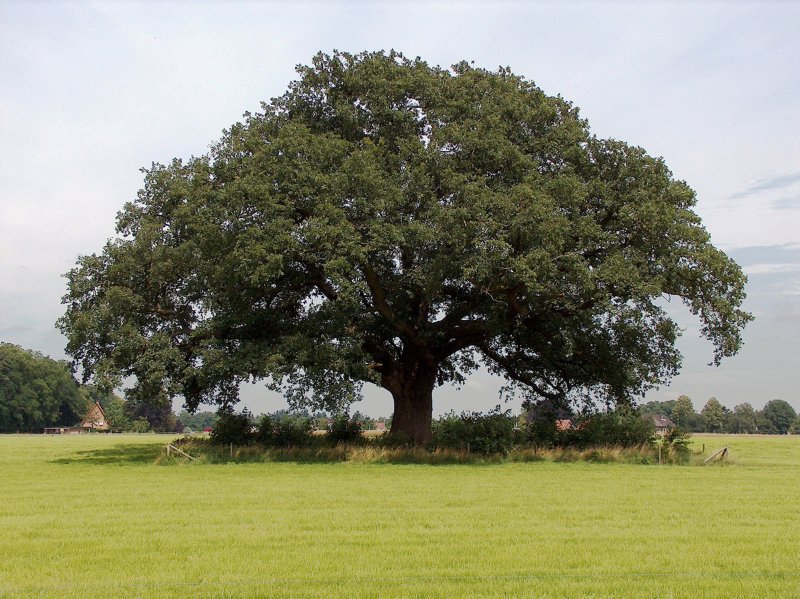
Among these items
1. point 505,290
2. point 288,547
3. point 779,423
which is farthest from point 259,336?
point 779,423

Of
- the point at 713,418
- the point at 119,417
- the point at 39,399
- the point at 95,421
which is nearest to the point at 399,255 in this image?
the point at 119,417

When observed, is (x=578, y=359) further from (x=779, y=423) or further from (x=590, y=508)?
(x=779, y=423)

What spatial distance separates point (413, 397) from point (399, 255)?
6952 mm

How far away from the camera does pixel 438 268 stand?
2764 cm

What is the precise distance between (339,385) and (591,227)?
1105cm

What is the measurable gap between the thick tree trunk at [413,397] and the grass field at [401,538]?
1131cm

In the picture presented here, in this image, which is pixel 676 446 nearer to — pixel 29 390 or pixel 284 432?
pixel 284 432

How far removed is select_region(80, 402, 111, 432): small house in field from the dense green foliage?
5232 mm

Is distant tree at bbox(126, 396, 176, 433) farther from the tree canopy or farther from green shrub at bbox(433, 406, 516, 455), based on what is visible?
green shrub at bbox(433, 406, 516, 455)

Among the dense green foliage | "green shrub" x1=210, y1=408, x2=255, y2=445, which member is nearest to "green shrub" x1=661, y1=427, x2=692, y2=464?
"green shrub" x1=210, y1=408, x2=255, y2=445

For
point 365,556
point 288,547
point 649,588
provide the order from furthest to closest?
point 288,547 → point 365,556 → point 649,588

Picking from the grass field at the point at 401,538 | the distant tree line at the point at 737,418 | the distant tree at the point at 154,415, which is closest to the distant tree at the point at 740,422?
the distant tree line at the point at 737,418

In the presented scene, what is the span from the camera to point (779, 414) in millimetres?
182750

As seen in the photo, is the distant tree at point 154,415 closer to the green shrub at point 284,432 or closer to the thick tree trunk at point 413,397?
the green shrub at point 284,432
